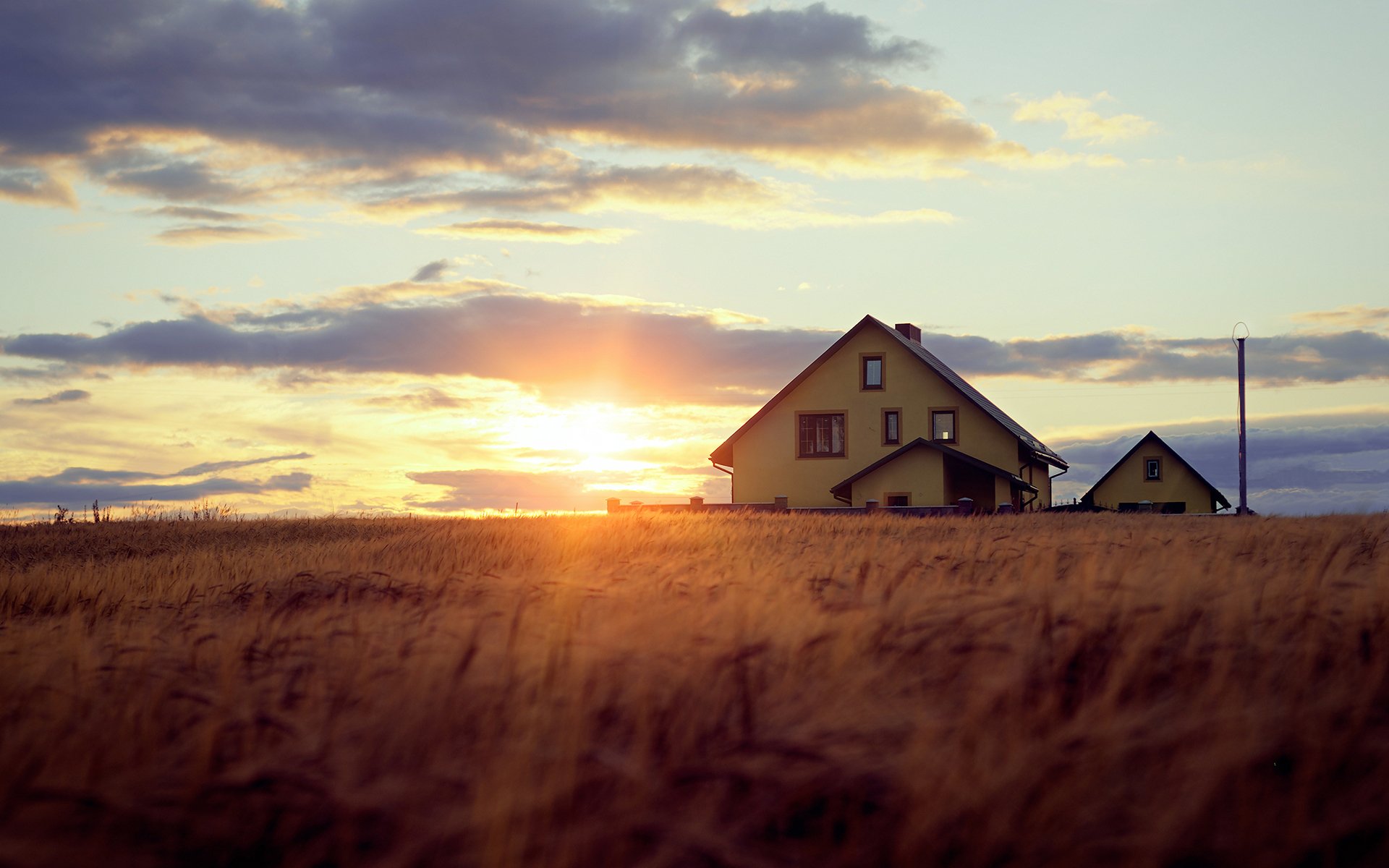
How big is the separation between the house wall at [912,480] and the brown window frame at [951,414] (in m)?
3.26

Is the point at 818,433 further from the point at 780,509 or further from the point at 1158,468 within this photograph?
the point at 1158,468

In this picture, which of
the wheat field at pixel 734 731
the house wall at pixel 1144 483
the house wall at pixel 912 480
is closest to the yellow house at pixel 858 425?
the house wall at pixel 912 480

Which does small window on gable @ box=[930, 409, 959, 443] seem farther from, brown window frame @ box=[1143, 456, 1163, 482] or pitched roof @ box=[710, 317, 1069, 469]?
Result: brown window frame @ box=[1143, 456, 1163, 482]

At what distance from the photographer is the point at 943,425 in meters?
33.9

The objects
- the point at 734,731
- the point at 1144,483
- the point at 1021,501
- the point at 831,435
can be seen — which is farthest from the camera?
the point at 1144,483

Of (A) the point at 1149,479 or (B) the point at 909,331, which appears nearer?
(B) the point at 909,331

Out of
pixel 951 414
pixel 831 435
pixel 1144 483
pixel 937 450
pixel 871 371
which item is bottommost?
pixel 1144 483

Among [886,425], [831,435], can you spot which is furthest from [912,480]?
[831,435]

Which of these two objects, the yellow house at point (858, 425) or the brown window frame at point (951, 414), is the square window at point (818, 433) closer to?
the yellow house at point (858, 425)

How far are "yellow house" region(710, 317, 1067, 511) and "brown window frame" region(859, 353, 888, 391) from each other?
0.02m

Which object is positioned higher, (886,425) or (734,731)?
(886,425)

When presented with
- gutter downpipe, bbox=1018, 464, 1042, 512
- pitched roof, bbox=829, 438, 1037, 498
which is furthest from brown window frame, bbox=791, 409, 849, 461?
gutter downpipe, bbox=1018, 464, 1042, 512

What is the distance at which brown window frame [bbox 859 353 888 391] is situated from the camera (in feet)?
112

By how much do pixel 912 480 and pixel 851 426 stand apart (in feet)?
13.7
